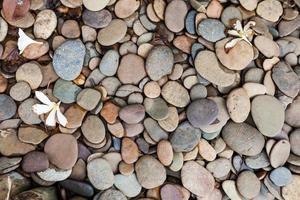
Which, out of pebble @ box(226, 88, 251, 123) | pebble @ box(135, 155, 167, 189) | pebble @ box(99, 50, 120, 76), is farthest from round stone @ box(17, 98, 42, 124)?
pebble @ box(226, 88, 251, 123)

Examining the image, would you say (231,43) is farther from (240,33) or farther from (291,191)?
(291,191)

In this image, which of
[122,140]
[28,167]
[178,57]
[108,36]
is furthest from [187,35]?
[28,167]

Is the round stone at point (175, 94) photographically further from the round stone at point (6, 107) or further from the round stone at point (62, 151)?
the round stone at point (6, 107)

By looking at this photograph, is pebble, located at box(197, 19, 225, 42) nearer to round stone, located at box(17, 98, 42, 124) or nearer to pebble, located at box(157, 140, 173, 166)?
pebble, located at box(157, 140, 173, 166)

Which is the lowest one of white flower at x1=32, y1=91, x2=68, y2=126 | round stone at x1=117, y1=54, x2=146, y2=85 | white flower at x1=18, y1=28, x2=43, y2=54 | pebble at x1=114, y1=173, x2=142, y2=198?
pebble at x1=114, y1=173, x2=142, y2=198

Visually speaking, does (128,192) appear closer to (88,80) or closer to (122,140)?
(122,140)

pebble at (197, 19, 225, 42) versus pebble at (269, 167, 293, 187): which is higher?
pebble at (197, 19, 225, 42)
